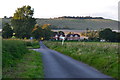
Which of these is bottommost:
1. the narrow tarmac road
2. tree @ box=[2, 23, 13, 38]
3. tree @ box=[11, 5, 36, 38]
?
the narrow tarmac road

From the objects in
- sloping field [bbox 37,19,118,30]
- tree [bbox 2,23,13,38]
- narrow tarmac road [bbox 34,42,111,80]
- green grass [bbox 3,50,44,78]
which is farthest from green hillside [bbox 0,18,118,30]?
green grass [bbox 3,50,44,78]

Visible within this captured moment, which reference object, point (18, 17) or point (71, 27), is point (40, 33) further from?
point (71, 27)

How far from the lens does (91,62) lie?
20734 mm

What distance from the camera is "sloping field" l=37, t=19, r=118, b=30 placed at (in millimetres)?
181950

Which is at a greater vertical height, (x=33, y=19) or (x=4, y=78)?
(x=33, y=19)

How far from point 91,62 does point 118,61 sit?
3940mm

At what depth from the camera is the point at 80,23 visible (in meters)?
191

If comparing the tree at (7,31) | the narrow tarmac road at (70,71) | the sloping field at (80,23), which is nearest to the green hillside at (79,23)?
the sloping field at (80,23)

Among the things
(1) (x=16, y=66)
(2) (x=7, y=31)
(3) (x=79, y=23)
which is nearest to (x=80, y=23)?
(3) (x=79, y=23)

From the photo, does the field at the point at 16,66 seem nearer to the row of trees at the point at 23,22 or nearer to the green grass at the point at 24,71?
the green grass at the point at 24,71

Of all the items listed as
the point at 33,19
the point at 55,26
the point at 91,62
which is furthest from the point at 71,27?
the point at 91,62

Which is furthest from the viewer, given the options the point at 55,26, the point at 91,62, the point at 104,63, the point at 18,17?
the point at 55,26

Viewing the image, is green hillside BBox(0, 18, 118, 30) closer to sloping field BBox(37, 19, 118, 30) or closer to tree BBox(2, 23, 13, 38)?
sloping field BBox(37, 19, 118, 30)

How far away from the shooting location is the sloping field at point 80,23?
597 ft
